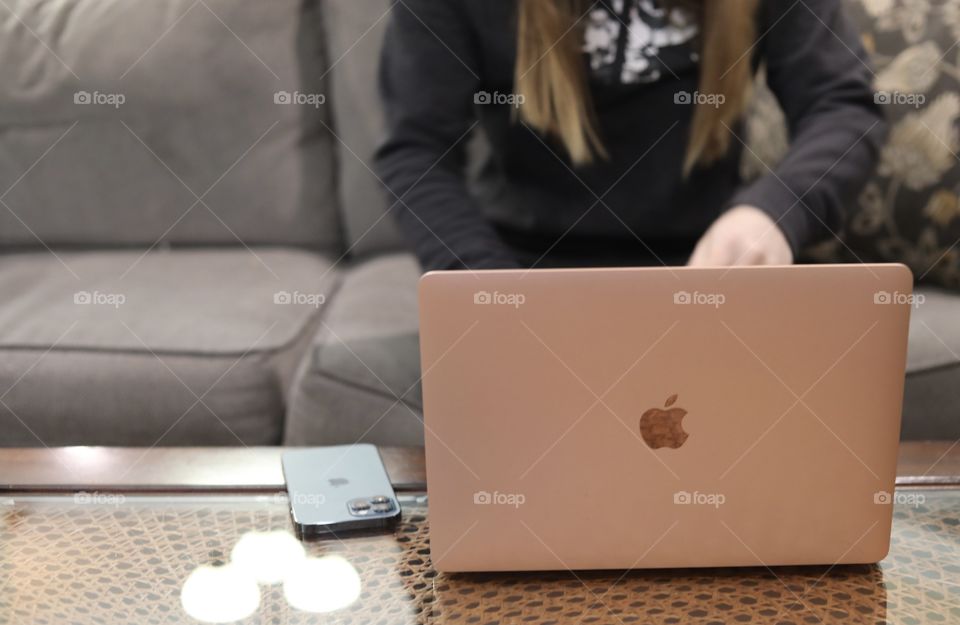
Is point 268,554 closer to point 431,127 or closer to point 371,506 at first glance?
point 371,506

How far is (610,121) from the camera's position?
53.4 inches

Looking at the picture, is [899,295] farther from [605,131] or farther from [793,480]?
[605,131]

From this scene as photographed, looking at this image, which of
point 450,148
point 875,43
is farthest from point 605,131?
point 875,43

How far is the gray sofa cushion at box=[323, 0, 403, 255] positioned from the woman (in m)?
0.36

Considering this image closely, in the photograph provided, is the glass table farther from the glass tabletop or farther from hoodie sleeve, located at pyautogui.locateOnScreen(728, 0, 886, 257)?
hoodie sleeve, located at pyautogui.locateOnScreen(728, 0, 886, 257)

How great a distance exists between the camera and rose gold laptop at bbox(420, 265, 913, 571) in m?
0.62

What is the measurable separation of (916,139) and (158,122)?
135cm

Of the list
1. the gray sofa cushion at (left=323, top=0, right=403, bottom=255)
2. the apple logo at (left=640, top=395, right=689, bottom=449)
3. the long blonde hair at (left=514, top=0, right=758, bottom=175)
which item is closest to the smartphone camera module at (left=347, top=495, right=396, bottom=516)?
the apple logo at (left=640, top=395, right=689, bottom=449)

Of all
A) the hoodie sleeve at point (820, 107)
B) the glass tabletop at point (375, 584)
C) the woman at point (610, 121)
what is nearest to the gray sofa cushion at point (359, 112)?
the woman at point (610, 121)

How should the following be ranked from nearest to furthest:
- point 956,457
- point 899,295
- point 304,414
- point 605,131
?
point 899,295, point 956,457, point 304,414, point 605,131

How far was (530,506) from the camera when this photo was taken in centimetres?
65

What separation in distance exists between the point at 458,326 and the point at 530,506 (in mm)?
142

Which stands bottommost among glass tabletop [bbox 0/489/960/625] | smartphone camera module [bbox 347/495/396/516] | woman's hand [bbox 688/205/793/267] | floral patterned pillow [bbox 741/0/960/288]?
glass tabletop [bbox 0/489/960/625]

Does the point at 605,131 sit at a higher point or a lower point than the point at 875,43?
lower
